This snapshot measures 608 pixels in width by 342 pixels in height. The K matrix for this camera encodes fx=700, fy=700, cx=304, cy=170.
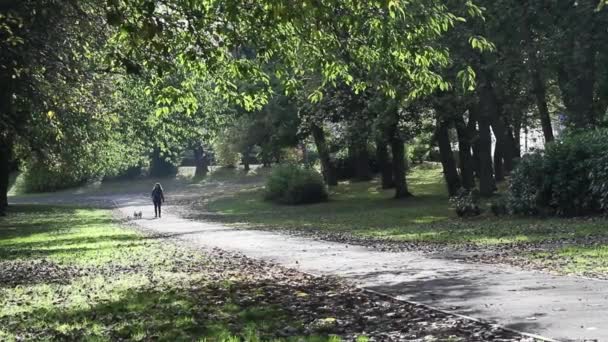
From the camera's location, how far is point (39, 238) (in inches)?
948

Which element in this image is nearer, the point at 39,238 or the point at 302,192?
the point at 39,238

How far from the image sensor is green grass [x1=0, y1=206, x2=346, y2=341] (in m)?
7.35

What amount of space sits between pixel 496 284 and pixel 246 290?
3.49m

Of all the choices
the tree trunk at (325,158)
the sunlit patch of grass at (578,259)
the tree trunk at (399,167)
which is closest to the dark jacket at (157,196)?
the tree trunk at (399,167)

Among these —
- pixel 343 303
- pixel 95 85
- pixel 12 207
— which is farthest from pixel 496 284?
pixel 12 207

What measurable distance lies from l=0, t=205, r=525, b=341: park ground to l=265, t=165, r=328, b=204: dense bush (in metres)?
23.8

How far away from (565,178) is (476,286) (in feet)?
46.7

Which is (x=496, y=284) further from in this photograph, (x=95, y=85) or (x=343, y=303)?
(x=95, y=85)

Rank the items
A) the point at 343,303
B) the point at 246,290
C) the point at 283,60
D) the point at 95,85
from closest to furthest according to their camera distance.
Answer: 1. the point at 343,303
2. the point at 246,290
3. the point at 283,60
4. the point at 95,85

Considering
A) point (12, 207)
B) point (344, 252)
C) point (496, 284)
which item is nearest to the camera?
point (496, 284)

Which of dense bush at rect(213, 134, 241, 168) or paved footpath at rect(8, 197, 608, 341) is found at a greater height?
dense bush at rect(213, 134, 241, 168)

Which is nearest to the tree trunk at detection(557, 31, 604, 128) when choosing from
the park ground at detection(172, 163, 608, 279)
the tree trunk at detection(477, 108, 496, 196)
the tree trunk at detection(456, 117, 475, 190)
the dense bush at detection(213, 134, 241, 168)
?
the tree trunk at detection(477, 108, 496, 196)

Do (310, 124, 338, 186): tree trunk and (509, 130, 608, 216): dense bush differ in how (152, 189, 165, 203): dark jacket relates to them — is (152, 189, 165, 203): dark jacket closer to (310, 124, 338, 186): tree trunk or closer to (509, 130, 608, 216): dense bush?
(310, 124, 338, 186): tree trunk

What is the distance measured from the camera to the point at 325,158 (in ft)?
160
